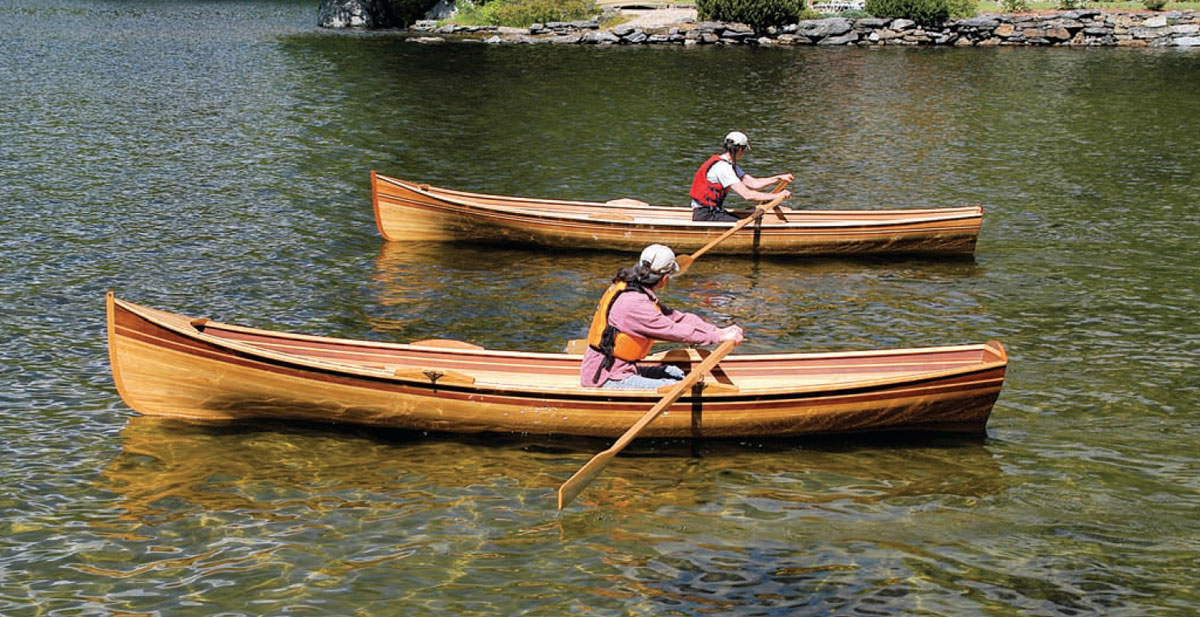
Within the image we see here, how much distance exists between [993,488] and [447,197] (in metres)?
12.6

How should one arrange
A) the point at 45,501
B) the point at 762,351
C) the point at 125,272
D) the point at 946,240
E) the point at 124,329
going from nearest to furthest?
the point at 45,501 < the point at 124,329 < the point at 762,351 < the point at 125,272 < the point at 946,240

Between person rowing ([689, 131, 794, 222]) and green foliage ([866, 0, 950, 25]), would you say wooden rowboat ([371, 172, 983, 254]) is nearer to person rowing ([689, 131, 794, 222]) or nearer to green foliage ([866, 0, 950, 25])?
person rowing ([689, 131, 794, 222])

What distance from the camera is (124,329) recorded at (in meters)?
12.9

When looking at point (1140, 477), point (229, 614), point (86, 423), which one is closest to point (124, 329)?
point (86, 423)

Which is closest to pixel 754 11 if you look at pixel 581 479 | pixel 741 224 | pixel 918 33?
pixel 918 33

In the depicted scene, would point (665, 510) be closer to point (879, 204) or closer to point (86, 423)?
point (86, 423)

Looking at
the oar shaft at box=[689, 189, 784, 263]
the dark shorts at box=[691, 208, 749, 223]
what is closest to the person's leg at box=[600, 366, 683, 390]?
the oar shaft at box=[689, 189, 784, 263]

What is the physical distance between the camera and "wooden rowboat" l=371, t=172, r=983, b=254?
21.3 m

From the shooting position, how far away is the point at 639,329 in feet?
41.6

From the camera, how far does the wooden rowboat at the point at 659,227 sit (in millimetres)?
21266

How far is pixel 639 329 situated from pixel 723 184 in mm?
8961

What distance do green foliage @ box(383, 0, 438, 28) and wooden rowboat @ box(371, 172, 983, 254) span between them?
4692 cm

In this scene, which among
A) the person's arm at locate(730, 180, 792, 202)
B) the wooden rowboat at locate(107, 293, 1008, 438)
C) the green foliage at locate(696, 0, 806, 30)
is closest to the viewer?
the wooden rowboat at locate(107, 293, 1008, 438)

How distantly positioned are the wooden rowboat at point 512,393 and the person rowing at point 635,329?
1.02 feet
